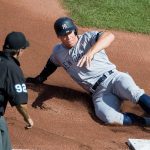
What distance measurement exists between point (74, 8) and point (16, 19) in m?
1.33

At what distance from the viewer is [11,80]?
4652 mm

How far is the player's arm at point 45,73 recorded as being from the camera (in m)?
6.96

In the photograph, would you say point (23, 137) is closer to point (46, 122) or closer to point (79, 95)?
point (46, 122)

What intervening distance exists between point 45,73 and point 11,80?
2.38 m

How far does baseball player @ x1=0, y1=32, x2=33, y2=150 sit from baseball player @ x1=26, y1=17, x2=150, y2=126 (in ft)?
5.61

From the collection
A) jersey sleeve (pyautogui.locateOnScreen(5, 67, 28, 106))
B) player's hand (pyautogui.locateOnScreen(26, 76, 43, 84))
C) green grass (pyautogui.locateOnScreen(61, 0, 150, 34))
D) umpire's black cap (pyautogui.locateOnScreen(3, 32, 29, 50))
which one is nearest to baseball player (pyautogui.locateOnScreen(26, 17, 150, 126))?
player's hand (pyautogui.locateOnScreen(26, 76, 43, 84))

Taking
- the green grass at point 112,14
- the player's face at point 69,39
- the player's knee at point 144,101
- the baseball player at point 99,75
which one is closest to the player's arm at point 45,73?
the baseball player at point 99,75

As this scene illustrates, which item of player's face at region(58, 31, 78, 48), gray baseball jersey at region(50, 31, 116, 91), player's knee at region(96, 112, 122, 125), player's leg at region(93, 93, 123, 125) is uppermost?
player's face at region(58, 31, 78, 48)

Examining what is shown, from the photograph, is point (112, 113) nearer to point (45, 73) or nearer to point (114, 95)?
point (114, 95)

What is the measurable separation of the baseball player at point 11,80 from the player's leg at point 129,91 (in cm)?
194

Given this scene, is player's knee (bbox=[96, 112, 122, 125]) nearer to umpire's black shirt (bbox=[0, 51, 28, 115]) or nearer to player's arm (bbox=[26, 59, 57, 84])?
player's arm (bbox=[26, 59, 57, 84])

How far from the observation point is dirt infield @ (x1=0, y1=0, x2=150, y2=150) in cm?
596

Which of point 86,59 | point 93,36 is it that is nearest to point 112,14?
point 93,36

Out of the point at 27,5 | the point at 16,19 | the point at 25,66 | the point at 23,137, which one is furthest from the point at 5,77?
the point at 27,5
